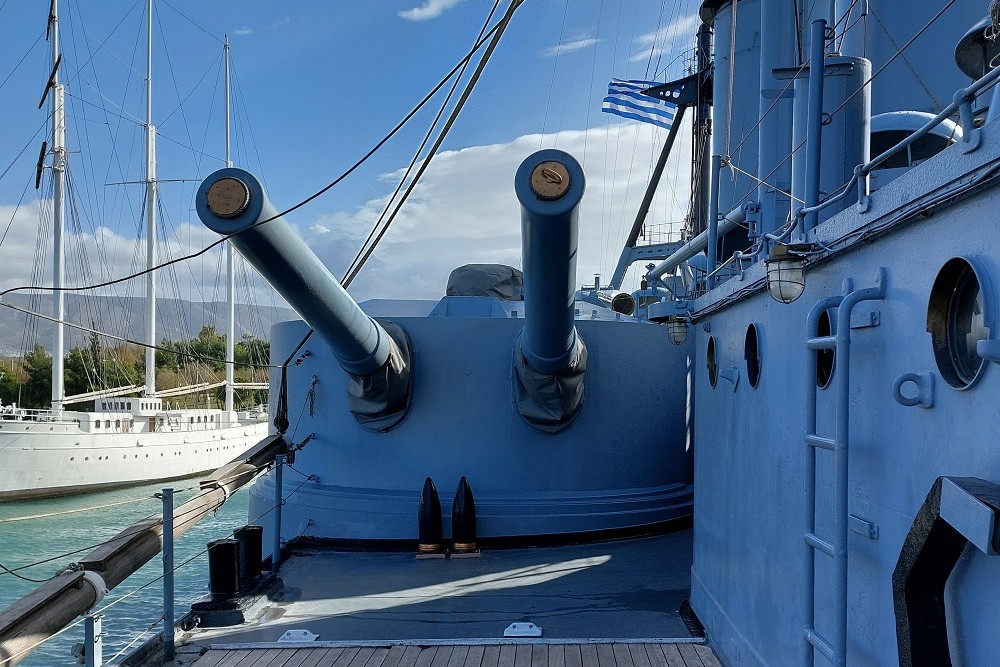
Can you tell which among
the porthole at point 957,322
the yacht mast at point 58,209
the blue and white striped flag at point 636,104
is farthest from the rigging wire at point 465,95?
the yacht mast at point 58,209

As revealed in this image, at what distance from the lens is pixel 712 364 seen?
5105 millimetres

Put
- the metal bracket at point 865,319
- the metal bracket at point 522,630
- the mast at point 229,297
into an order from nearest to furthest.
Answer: the metal bracket at point 865,319 → the metal bracket at point 522,630 → the mast at point 229,297

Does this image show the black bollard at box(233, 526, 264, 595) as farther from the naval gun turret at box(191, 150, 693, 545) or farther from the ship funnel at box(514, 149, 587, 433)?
the ship funnel at box(514, 149, 587, 433)

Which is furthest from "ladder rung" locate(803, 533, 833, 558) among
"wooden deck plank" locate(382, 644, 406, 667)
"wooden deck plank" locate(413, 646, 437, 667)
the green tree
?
the green tree

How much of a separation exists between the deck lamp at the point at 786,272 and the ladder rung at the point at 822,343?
0.17 m

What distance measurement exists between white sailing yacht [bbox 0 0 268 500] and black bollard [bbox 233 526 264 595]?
14613 mm

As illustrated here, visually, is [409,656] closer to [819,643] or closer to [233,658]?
[233,658]

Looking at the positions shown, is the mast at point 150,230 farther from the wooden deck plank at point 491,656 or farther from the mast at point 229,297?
the wooden deck plank at point 491,656

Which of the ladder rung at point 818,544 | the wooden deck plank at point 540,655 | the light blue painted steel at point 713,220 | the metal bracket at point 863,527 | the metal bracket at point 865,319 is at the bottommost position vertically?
the wooden deck plank at point 540,655

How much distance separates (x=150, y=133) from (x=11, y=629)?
948 inches

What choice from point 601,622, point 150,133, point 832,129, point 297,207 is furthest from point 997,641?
point 150,133

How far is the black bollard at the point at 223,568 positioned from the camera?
5098mm

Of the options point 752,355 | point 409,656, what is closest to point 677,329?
point 752,355

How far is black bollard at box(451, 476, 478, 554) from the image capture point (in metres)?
6.96
